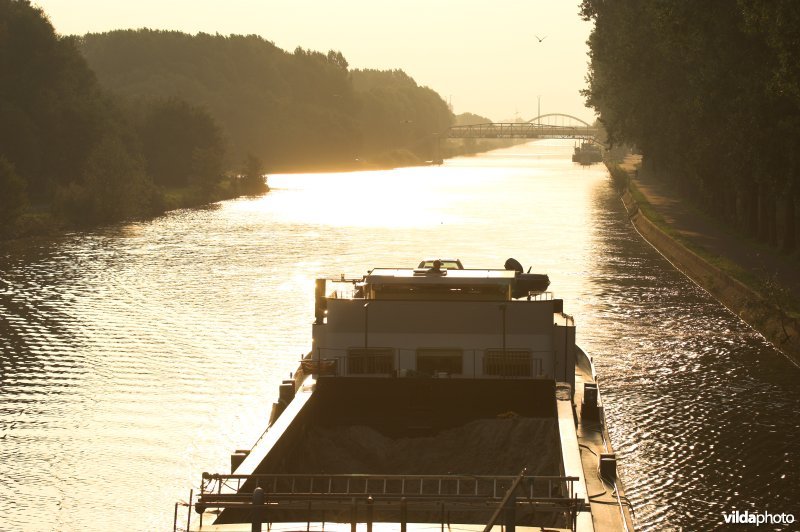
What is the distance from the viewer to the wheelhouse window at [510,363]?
29844 mm

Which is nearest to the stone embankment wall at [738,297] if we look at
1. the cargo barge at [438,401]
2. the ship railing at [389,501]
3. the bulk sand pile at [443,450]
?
the cargo barge at [438,401]

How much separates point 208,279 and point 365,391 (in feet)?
145

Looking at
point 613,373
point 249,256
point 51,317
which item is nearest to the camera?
point 613,373

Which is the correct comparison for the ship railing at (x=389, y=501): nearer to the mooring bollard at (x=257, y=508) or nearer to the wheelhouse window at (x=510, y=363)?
the mooring bollard at (x=257, y=508)

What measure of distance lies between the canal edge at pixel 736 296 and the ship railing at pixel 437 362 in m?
19.5

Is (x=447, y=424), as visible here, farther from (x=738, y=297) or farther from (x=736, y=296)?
(x=736, y=296)

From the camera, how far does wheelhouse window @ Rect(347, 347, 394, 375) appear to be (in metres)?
29.9

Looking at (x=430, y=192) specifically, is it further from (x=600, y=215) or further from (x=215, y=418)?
(x=215, y=418)

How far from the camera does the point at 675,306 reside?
200 feet

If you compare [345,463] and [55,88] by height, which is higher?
[55,88]

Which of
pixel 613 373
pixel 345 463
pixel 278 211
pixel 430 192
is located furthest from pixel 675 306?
pixel 430 192

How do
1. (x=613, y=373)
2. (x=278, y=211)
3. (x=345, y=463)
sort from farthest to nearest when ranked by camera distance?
(x=278, y=211) < (x=613, y=373) < (x=345, y=463)

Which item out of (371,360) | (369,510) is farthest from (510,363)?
(369,510)

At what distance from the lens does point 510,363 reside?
98.6 ft
